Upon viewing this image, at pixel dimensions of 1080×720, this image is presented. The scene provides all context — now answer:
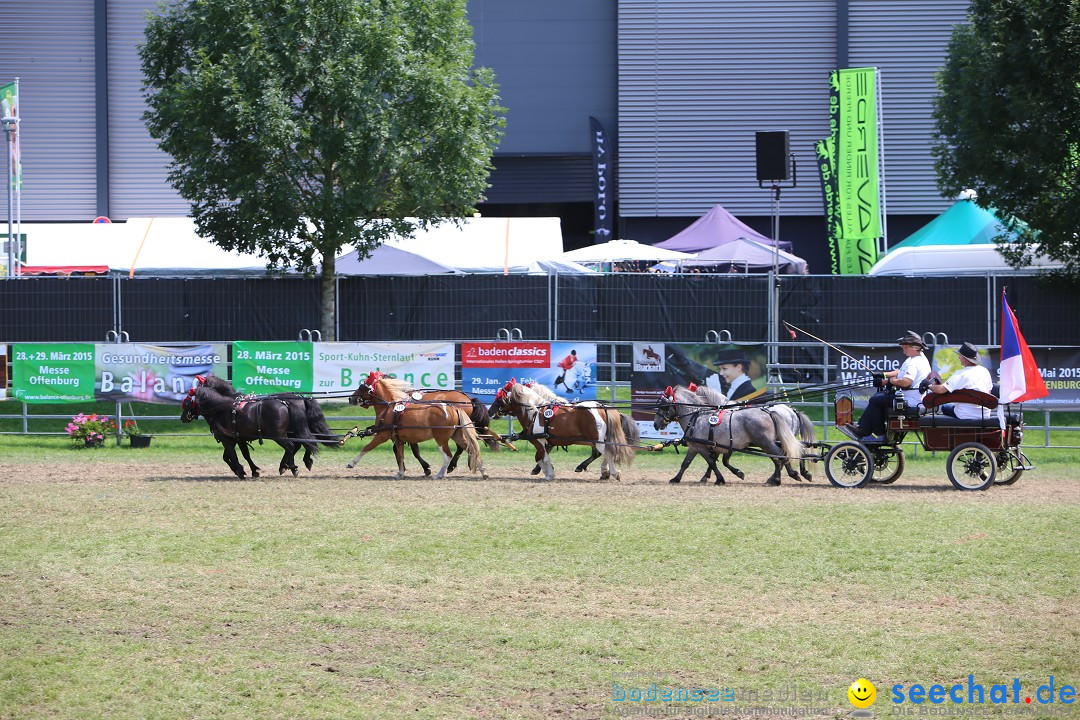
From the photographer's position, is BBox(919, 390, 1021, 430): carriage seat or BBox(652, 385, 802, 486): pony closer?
BBox(919, 390, 1021, 430): carriage seat

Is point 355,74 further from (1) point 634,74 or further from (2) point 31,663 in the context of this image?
(1) point 634,74

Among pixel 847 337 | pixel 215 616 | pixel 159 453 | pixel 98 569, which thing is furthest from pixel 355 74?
pixel 215 616

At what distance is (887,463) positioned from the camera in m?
15.7

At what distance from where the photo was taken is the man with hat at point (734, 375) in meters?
18.2

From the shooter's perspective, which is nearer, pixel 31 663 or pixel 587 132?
pixel 31 663

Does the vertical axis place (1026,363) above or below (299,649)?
above

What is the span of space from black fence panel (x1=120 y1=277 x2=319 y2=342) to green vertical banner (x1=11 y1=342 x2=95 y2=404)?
3.35m

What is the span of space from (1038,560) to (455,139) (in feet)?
50.0

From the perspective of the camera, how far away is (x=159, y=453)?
19.1 m

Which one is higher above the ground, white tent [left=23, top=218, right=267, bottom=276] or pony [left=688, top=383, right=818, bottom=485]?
white tent [left=23, top=218, right=267, bottom=276]

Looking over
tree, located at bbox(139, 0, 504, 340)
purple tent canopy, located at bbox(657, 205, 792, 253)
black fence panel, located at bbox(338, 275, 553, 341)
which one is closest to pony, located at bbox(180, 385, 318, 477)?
black fence panel, located at bbox(338, 275, 553, 341)

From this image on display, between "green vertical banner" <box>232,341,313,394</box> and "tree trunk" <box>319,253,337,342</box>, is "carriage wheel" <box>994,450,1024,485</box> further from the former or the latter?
"tree trunk" <box>319,253,337,342</box>

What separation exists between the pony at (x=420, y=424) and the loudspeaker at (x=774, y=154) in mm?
8227

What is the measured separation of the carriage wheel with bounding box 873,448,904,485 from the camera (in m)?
15.4
